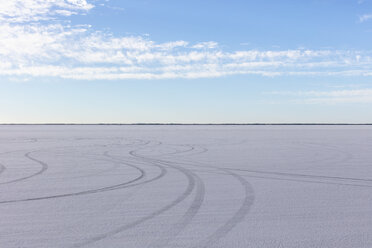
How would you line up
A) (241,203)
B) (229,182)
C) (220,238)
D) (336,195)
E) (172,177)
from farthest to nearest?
1. (172,177)
2. (229,182)
3. (336,195)
4. (241,203)
5. (220,238)

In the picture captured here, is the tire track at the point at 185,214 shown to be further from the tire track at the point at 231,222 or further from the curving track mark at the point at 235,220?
the curving track mark at the point at 235,220

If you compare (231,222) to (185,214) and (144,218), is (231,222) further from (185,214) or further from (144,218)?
(144,218)

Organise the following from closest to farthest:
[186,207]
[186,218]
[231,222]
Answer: [231,222] → [186,218] → [186,207]

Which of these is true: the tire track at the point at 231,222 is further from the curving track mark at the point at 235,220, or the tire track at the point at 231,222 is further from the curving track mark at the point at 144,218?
the curving track mark at the point at 144,218

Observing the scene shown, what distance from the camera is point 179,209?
557cm

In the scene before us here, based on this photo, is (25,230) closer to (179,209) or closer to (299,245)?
(179,209)

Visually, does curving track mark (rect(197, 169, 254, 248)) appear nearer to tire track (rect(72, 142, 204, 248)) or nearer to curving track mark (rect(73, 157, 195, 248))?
tire track (rect(72, 142, 204, 248))

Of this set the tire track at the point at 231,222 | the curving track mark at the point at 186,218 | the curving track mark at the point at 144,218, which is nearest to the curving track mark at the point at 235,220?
the tire track at the point at 231,222

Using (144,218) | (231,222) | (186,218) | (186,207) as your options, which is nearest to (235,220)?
(231,222)

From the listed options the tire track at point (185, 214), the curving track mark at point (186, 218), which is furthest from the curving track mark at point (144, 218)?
the curving track mark at point (186, 218)

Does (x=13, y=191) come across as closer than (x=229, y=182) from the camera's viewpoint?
Yes

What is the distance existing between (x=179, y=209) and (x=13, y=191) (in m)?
3.63

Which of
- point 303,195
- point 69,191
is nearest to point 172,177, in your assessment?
point 69,191

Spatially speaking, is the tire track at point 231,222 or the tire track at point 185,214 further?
the tire track at point 185,214
